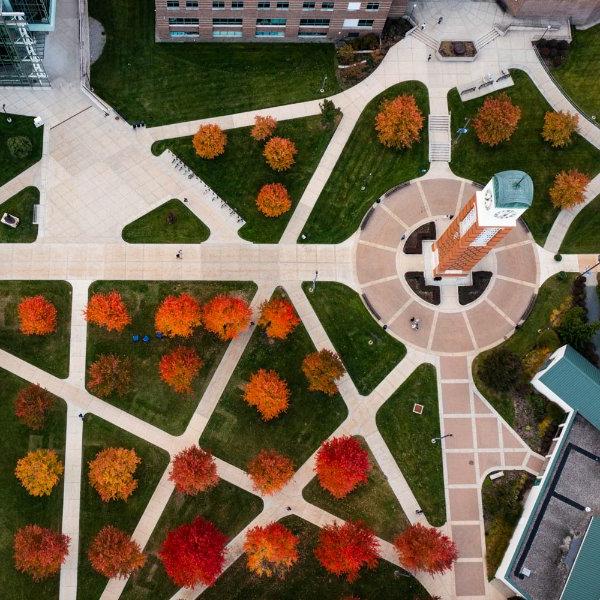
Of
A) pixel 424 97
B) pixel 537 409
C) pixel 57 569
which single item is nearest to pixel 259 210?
pixel 424 97

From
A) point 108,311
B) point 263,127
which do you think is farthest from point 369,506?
point 263,127

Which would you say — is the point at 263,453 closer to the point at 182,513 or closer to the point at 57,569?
the point at 182,513

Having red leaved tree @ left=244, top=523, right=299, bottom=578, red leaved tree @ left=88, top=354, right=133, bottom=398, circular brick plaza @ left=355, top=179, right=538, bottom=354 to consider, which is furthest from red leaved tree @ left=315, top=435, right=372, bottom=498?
red leaved tree @ left=88, top=354, right=133, bottom=398

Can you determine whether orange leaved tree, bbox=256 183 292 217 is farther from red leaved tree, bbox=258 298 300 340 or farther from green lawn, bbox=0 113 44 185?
green lawn, bbox=0 113 44 185

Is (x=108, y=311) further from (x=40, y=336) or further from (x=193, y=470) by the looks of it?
(x=193, y=470)

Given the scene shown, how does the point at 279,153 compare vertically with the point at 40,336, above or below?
above

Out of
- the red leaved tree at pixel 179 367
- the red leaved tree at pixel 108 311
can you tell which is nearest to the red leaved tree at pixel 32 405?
the red leaved tree at pixel 108 311
